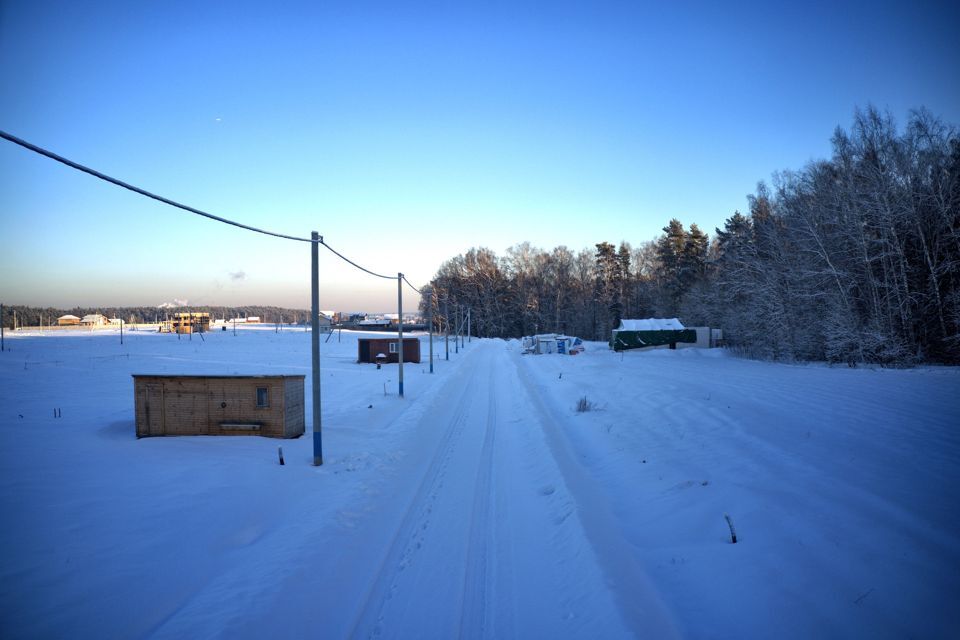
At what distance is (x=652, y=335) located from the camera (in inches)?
1804

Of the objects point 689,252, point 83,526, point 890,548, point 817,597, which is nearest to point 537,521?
point 817,597

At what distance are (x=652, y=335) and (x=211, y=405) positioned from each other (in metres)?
43.5

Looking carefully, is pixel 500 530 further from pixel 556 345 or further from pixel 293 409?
pixel 556 345

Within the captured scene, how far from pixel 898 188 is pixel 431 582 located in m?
33.2

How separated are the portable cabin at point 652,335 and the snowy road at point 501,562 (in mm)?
39102

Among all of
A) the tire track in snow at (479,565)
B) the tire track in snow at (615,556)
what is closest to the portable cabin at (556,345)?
the tire track in snow at (615,556)

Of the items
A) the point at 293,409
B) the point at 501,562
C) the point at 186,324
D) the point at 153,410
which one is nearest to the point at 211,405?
the point at 153,410

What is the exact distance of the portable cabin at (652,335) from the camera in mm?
45531

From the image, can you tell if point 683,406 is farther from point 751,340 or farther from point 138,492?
point 751,340

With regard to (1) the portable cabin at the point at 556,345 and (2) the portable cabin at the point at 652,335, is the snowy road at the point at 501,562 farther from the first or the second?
(2) the portable cabin at the point at 652,335

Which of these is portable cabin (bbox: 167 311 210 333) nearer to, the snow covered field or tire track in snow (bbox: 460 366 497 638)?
the snow covered field

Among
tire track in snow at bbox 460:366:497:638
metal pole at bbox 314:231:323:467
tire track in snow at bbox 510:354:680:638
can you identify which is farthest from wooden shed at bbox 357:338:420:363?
tire track in snow at bbox 460:366:497:638

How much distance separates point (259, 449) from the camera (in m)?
9.94

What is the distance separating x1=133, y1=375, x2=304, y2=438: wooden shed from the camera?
10.7 meters
